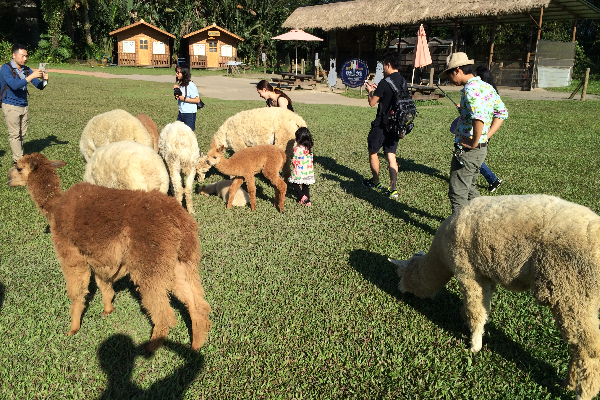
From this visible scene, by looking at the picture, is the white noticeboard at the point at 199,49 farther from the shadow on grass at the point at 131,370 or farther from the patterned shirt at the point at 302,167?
the shadow on grass at the point at 131,370

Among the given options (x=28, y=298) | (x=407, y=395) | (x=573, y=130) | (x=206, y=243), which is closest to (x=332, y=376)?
(x=407, y=395)

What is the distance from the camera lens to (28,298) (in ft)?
13.8

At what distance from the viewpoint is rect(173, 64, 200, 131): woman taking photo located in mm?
7434

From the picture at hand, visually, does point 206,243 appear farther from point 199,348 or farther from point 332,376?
point 332,376

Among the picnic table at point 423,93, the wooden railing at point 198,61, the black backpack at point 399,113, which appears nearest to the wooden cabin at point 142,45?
the wooden railing at point 198,61

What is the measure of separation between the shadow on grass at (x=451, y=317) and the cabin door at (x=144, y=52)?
43371mm

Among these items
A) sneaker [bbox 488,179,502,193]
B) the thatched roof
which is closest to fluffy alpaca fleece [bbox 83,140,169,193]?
sneaker [bbox 488,179,502,193]

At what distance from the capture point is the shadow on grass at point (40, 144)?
9.70 m

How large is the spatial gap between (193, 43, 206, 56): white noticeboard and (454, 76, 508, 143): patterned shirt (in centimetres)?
4183

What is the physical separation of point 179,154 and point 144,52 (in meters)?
41.2

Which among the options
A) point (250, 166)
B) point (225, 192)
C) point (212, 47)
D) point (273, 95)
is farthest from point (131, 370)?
point (212, 47)

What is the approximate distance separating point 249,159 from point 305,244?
190 cm

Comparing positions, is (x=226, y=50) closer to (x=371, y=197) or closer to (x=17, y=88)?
(x=17, y=88)

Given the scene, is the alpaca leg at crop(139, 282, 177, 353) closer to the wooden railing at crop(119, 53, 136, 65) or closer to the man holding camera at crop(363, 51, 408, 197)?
the man holding camera at crop(363, 51, 408, 197)
